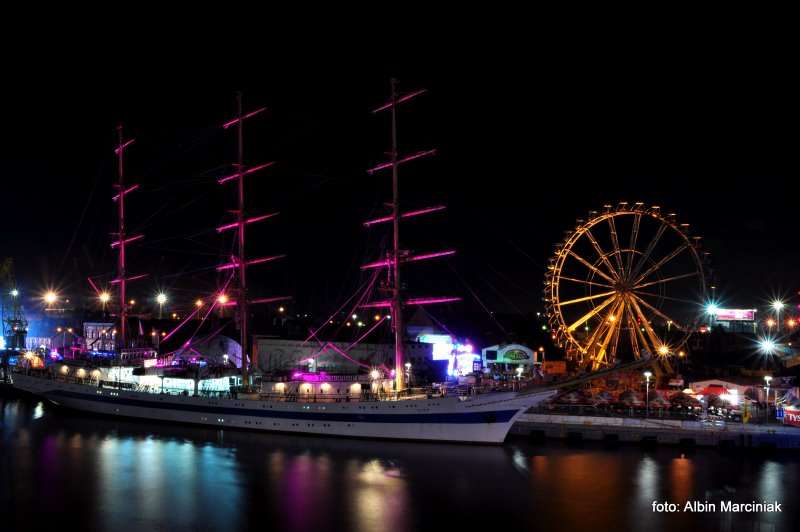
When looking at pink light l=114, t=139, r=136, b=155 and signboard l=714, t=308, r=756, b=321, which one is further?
signboard l=714, t=308, r=756, b=321

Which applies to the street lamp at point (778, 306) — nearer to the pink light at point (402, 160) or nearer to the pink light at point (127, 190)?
the pink light at point (402, 160)

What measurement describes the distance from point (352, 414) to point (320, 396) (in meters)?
2.55

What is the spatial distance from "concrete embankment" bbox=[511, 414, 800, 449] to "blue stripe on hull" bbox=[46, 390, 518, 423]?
3.20 metres

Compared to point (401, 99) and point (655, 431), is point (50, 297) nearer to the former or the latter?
point (401, 99)

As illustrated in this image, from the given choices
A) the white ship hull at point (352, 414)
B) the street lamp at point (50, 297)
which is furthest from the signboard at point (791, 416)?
the street lamp at point (50, 297)

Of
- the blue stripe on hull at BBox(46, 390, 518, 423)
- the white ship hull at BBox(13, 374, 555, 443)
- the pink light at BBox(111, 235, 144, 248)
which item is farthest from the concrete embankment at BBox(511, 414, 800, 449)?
the pink light at BBox(111, 235, 144, 248)

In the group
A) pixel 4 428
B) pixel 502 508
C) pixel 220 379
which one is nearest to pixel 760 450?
pixel 502 508

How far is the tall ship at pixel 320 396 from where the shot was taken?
95.6 ft

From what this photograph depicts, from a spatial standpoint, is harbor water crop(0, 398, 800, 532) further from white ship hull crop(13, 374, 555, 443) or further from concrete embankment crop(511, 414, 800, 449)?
concrete embankment crop(511, 414, 800, 449)

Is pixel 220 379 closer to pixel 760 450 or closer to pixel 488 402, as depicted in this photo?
pixel 488 402

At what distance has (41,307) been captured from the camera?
66.1 m

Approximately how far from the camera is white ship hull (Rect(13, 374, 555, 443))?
28906mm

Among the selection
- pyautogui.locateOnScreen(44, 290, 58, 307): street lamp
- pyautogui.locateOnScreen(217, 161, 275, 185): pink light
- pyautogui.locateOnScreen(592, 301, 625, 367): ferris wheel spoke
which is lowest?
pyautogui.locateOnScreen(592, 301, 625, 367): ferris wheel spoke

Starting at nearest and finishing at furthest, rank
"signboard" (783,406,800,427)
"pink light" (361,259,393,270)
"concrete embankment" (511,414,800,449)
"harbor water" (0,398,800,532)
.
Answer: "harbor water" (0,398,800,532) < "concrete embankment" (511,414,800,449) < "signboard" (783,406,800,427) < "pink light" (361,259,393,270)
